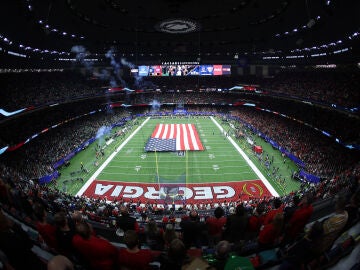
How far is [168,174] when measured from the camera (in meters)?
25.2

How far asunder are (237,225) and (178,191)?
16669 millimetres

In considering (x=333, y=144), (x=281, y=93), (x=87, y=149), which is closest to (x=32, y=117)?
(x=87, y=149)

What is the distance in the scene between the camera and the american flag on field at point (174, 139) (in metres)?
32.8

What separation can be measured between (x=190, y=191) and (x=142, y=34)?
1150 inches

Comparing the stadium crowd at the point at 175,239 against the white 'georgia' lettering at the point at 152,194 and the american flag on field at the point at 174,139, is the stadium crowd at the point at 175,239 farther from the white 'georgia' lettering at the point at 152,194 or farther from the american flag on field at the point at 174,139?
the american flag on field at the point at 174,139

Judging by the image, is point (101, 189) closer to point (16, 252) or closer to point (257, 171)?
point (257, 171)

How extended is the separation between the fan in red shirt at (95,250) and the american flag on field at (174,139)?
28.1m

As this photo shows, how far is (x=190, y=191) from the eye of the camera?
861 inches

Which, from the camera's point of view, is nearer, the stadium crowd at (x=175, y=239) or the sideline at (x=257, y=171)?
the stadium crowd at (x=175, y=239)

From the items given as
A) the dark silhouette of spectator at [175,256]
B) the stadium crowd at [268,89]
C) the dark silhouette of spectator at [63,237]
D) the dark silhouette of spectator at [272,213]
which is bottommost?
the dark silhouette of spectator at [272,213]

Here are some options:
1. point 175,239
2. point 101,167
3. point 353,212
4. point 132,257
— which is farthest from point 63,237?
point 101,167

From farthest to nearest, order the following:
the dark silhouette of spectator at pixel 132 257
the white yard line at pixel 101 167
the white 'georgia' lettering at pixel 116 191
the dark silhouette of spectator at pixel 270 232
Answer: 1. the white yard line at pixel 101 167
2. the white 'georgia' lettering at pixel 116 191
3. the dark silhouette of spectator at pixel 270 232
4. the dark silhouette of spectator at pixel 132 257

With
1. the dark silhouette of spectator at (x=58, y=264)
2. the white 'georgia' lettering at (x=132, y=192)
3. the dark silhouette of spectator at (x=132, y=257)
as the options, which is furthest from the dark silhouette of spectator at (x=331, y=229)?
the white 'georgia' lettering at (x=132, y=192)

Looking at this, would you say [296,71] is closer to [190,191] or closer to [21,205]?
[190,191]
